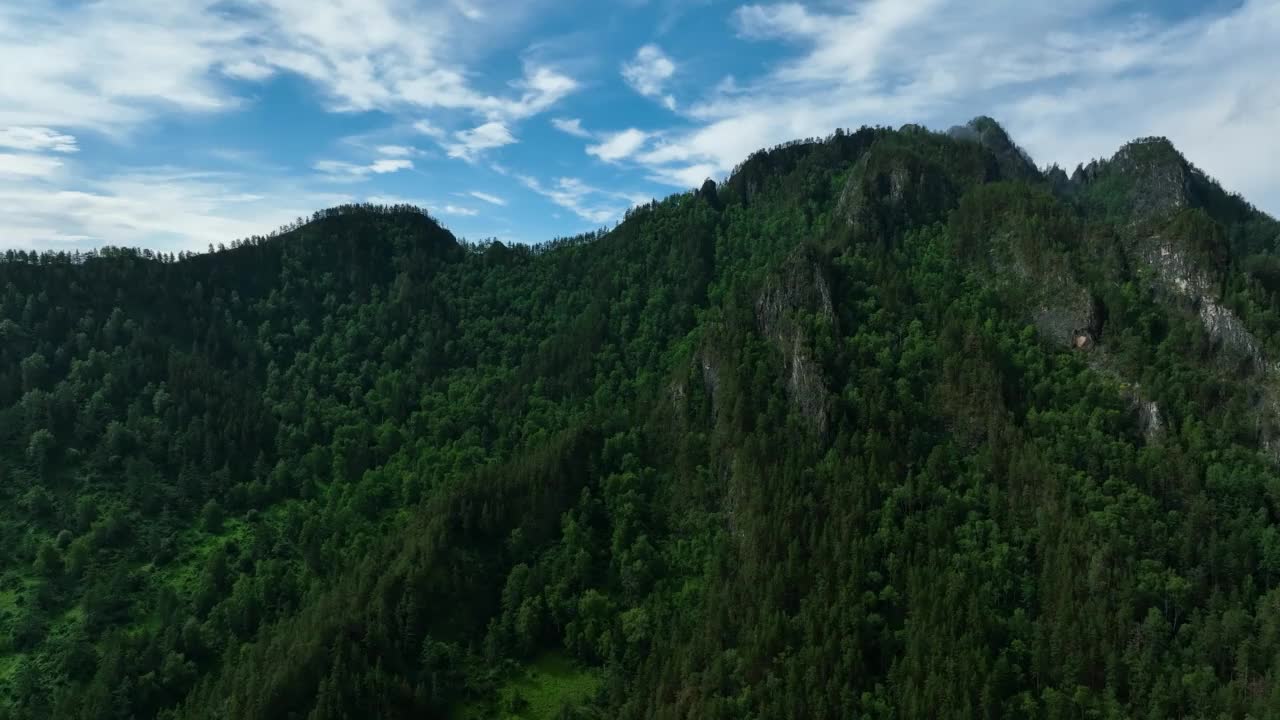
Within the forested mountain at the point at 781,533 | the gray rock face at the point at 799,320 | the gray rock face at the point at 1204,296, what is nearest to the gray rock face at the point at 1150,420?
the forested mountain at the point at 781,533

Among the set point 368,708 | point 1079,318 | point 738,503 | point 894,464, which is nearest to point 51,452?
point 368,708

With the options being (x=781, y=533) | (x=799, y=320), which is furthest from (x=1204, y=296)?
(x=781, y=533)

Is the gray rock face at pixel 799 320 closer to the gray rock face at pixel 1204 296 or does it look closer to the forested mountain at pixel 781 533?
the forested mountain at pixel 781 533

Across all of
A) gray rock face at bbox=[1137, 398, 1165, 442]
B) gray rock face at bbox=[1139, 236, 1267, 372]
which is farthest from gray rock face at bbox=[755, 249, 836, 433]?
gray rock face at bbox=[1139, 236, 1267, 372]

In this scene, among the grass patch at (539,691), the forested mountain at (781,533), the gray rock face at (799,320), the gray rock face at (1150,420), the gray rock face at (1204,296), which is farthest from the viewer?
the gray rock face at (799,320)

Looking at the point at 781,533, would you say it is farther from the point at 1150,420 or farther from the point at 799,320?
the point at 1150,420

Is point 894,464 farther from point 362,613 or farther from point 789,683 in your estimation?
point 362,613
